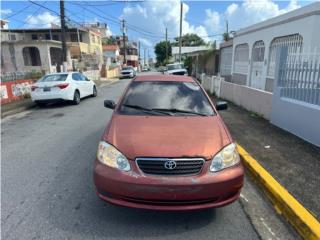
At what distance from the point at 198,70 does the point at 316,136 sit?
24.8 meters

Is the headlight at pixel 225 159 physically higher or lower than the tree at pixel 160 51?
lower

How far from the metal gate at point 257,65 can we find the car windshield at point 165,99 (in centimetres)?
942

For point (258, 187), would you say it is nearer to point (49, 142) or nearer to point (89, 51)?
point (49, 142)

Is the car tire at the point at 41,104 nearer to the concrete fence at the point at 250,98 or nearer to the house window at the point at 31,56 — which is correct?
the concrete fence at the point at 250,98

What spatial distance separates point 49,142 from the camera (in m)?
6.04

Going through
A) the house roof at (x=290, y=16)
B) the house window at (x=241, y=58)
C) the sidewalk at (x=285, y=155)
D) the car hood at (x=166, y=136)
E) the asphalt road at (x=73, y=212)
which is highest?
the house roof at (x=290, y=16)

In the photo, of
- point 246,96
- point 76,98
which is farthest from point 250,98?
point 76,98

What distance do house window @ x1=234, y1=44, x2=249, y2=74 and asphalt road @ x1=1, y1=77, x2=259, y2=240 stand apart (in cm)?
1226

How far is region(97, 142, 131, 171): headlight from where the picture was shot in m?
2.76

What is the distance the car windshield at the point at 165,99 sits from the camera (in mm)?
3861

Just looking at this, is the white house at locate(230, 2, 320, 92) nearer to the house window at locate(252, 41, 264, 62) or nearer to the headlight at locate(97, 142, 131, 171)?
the house window at locate(252, 41, 264, 62)

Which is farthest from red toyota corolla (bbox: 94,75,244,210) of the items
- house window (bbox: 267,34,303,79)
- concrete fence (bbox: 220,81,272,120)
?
house window (bbox: 267,34,303,79)

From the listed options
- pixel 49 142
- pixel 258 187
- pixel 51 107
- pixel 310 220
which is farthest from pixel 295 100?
pixel 51 107

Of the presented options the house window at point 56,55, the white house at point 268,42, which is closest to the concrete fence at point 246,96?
the white house at point 268,42
